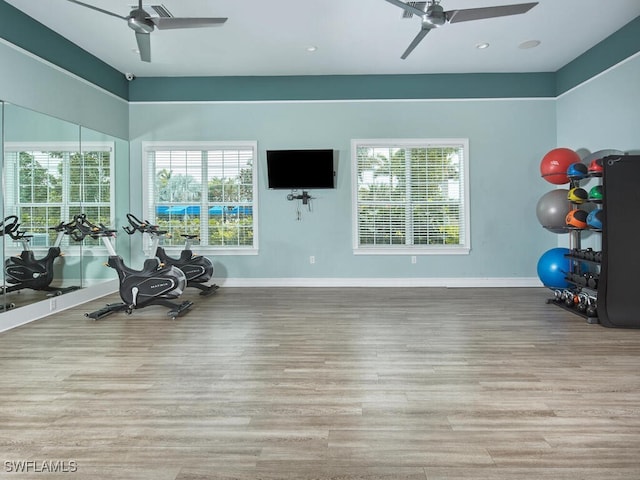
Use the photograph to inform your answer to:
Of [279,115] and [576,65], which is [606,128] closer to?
[576,65]

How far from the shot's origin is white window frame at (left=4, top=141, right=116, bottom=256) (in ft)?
14.0

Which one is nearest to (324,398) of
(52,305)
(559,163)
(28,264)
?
(28,264)

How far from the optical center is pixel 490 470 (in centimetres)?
Result: 181

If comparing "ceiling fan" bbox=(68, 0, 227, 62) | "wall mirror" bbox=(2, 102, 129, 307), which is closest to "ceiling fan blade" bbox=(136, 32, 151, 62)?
"ceiling fan" bbox=(68, 0, 227, 62)

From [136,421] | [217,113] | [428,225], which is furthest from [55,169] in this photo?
[428,225]

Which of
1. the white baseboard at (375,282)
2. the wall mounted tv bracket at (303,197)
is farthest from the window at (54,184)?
the wall mounted tv bracket at (303,197)

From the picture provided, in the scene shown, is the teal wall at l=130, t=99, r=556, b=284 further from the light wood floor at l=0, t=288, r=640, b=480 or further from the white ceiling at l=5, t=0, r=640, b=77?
the light wood floor at l=0, t=288, r=640, b=480

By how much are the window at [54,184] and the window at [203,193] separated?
2.50ft

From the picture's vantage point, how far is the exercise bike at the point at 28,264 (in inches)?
168

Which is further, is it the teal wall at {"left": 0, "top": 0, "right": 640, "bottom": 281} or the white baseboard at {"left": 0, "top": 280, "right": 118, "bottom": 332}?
the teal wall at {"left": 0, "top": 0, "right": 640, "bottom": 281}

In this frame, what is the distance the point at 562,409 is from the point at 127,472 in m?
2.36

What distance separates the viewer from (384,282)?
670cm

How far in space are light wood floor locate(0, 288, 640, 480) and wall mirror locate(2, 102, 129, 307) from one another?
71 cm

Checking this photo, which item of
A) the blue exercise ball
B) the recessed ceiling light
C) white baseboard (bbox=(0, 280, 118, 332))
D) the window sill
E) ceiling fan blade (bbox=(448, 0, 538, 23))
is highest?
the recessed ceiling light
